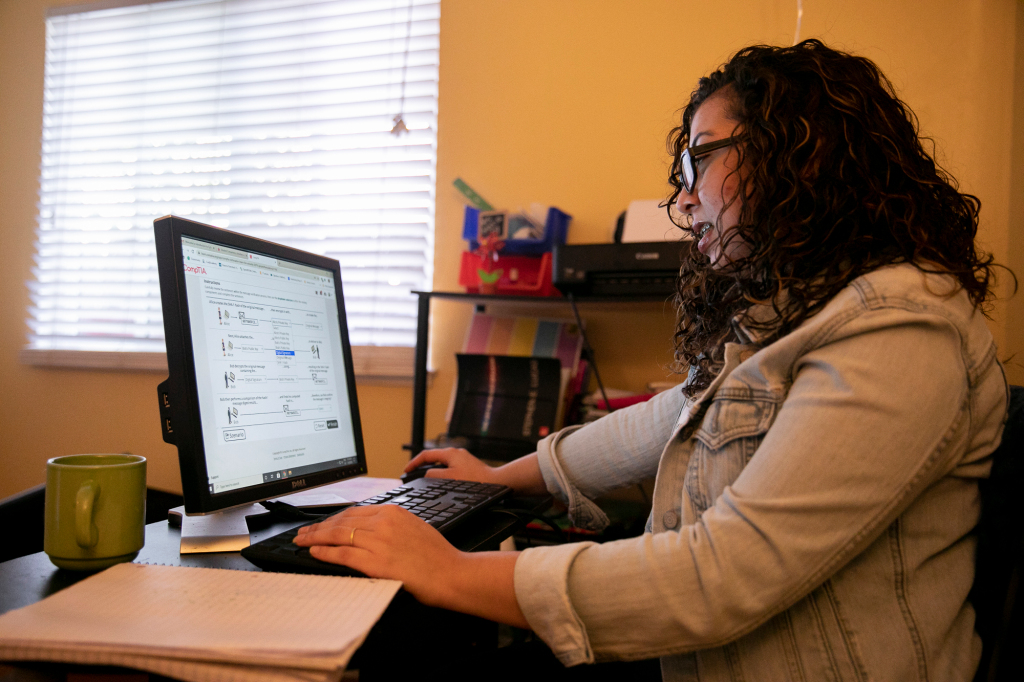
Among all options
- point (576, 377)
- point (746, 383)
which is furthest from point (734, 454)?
point (576, 377)

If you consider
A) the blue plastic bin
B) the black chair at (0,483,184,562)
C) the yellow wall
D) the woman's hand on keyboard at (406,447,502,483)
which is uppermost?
the yellow wall

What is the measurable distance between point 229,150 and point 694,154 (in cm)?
213

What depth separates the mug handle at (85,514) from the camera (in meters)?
0.61

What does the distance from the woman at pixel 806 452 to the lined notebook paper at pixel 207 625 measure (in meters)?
0.08

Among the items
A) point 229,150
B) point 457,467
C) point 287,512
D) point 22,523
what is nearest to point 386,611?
point 287,512

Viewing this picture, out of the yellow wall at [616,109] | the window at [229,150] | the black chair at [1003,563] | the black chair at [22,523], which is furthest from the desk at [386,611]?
the window at [229,150]

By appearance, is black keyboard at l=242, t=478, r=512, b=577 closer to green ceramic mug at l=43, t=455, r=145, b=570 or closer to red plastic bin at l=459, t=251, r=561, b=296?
green ceramic mug at l=43, t=455, r=145, b=570

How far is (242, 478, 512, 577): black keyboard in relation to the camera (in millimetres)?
649

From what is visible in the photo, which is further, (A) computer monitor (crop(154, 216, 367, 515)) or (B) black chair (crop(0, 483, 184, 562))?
(B) black chair (crop(0, 483, 184, 562))

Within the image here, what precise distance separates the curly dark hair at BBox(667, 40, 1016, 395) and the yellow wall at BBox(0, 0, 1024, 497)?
3.81ft

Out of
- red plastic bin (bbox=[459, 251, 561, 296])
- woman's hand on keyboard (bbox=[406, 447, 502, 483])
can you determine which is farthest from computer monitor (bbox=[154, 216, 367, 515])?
red plastic bin (bbox=[459, 251, 561, 296])

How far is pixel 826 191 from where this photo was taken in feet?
2.48

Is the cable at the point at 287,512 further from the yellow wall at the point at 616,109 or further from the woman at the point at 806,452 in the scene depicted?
the yellow wall at the point at 616,109

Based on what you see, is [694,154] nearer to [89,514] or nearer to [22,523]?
[89,514]
